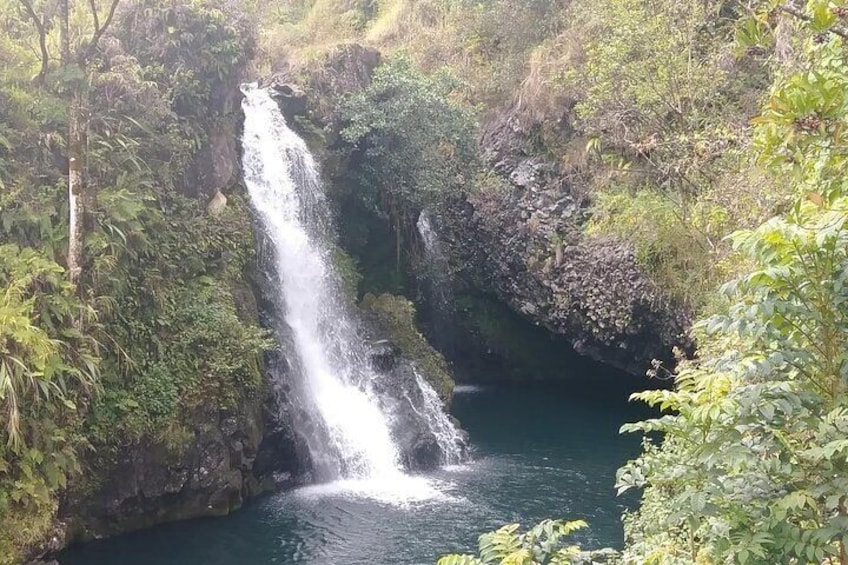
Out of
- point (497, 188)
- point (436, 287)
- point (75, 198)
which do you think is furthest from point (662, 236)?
point (75, 198)

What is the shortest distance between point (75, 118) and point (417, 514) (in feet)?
27.6

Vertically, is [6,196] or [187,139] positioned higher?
[187,139]

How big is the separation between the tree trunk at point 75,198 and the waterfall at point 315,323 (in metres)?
5.73

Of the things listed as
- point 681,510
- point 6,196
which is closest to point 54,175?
point 6,196

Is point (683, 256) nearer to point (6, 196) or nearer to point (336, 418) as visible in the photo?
point (336, 418)

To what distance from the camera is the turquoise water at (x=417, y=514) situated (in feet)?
36.1

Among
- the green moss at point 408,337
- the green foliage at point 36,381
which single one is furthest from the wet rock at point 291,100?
the green foliage at point 36,381

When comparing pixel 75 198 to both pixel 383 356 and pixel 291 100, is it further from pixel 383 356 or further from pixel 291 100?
pixel 291 100

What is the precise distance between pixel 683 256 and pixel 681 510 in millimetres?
13069

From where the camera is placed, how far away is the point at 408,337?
1881 cm

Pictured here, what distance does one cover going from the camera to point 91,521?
11406 millimetres

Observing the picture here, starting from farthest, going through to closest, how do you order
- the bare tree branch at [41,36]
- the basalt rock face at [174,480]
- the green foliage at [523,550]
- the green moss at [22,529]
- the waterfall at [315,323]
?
the waterfall at [315,323] < the basalt rock face at [174,480] < the bare tree branch at [41,36] < the green moss at [22,529] < the green foliage at [523,550]

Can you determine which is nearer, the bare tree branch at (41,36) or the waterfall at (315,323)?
the bare tree branch at (41,36)

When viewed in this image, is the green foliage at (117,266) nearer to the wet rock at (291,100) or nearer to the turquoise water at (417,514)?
the turquoise water at (417,514)
